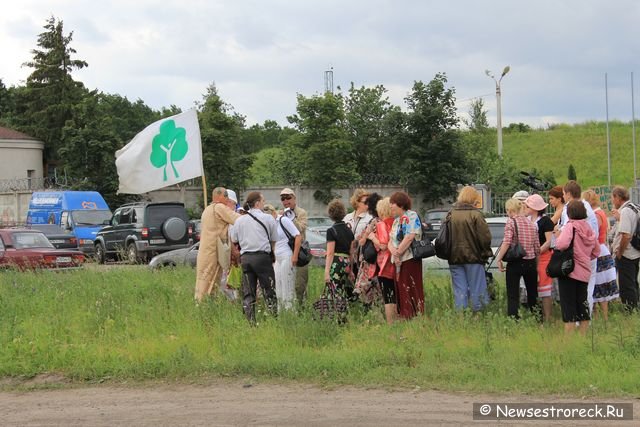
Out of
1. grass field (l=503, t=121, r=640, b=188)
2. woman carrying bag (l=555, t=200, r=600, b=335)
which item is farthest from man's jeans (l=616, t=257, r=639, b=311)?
grass field (l=503, t=121, r=640, b=188)

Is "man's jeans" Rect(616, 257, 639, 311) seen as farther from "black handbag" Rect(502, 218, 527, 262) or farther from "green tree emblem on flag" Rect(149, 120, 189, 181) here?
"green tree emblem on flag" Rect(149, 120, 189, 181)

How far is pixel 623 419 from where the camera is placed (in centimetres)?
671

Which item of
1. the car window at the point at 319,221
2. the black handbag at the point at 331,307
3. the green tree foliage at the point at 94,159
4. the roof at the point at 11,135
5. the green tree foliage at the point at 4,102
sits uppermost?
the green tree foliage at the point at 4,102

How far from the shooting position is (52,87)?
62.8 meters

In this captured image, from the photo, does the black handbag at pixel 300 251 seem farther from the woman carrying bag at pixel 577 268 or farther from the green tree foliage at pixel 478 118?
the green tree foliage at pixel 478 118

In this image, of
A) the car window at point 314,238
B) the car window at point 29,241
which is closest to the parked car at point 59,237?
the car window at point 29,241

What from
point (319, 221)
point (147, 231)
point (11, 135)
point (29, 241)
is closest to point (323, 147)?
point (319, 221)

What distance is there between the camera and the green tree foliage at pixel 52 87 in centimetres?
6169

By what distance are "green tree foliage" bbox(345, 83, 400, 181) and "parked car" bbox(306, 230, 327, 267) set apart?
2558 centimetres

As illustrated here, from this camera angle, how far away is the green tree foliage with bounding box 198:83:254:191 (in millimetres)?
39344

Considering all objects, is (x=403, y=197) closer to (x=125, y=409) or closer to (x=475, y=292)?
(x=475, y=292)

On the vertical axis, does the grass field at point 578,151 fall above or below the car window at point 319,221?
above

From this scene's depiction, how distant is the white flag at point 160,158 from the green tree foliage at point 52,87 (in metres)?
50.9

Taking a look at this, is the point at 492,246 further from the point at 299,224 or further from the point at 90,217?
the point at 90,217
